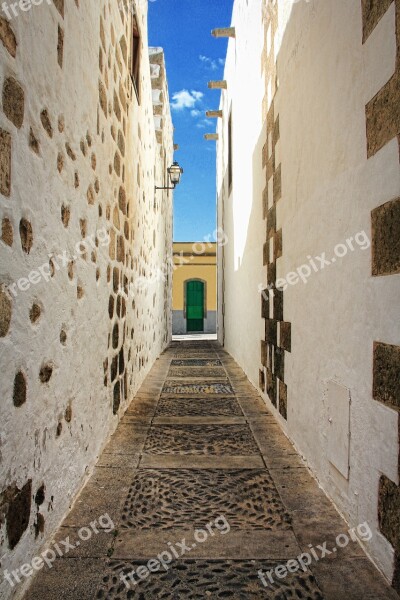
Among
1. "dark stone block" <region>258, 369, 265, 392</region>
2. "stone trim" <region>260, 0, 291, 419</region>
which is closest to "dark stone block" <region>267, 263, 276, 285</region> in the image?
"stone trim" <region>260, 0, 291, 419</region>

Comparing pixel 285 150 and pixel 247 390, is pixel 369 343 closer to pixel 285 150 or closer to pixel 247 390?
pixel 285 150

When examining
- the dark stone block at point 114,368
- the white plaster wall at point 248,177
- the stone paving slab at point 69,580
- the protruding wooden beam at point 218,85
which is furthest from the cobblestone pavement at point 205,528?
the protruding wooden beam at point 218,85

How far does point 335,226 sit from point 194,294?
16466mm

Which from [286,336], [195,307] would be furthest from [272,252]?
[195,307]

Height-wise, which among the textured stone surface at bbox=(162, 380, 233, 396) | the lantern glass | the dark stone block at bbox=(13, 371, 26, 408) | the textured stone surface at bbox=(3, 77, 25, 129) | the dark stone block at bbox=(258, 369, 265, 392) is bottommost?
the textured stone surface at bbox=(162, 380, 233, 396)

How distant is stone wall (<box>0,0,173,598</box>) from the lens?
1.12m

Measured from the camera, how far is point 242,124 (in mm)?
5230

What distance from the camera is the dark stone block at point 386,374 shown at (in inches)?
46.5

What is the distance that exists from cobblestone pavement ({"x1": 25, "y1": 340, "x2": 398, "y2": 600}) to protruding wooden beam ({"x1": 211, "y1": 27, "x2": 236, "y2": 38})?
6217 millimetres

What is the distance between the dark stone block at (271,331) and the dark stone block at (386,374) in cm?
170

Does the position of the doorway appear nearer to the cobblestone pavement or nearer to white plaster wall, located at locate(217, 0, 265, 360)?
white plaster wall, located at locate(217, 0, 265, 360)
